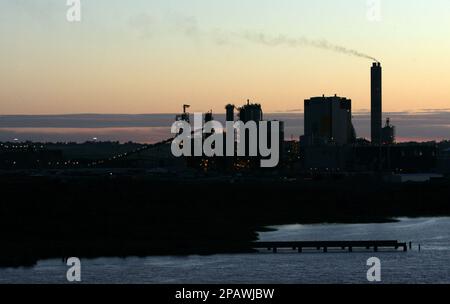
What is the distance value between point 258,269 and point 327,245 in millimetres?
13214

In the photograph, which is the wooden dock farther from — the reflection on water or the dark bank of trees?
Answer: the dark bank of trees

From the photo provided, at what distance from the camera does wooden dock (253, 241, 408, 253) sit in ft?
218

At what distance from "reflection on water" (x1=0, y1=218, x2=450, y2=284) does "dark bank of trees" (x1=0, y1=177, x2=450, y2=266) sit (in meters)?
4.19

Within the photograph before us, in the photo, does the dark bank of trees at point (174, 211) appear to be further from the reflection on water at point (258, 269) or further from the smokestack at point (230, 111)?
the smokestack at point (230, 111)

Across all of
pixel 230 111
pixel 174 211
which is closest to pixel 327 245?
pixel 174 211

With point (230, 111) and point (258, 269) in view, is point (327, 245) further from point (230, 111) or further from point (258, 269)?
point (230, 111)

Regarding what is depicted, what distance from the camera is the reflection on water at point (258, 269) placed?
163 ft

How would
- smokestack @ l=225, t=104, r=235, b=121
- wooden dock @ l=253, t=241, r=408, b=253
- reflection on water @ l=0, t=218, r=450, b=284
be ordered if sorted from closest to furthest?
1. reflection on water @ l=0, t=218, r=450, b=284
2. wooden dock @ l=253, t=241, r=408, b=253
3. smokestack @ l=225, t=104, r=235, b=121

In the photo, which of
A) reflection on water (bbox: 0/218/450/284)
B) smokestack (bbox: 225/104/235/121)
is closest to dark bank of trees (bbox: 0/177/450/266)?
reflection on water (bbox: 0/218/450/284)

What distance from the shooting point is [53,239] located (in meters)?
71.3

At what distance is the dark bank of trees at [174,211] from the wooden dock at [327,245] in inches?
74.0
